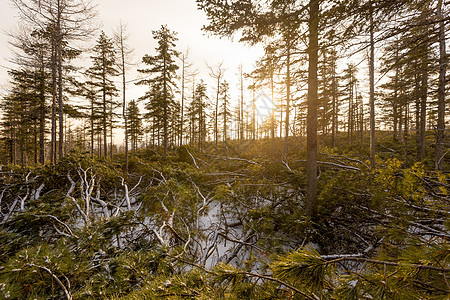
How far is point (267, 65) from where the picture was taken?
5.05 metres

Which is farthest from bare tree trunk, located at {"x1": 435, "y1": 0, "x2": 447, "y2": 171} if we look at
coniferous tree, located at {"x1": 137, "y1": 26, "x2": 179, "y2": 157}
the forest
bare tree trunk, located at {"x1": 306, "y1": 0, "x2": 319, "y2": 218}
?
coniferous tree, located at {"x1": 137, "y1": 26, "x2": 179, "y2": 157}

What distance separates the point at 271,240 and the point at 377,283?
3.64m

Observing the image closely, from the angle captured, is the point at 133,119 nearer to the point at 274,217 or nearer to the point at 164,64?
the point at 164,64

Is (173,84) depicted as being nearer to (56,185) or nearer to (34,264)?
(56,185)

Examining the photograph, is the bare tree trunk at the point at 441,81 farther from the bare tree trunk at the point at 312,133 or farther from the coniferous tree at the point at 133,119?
the coniferous tree at the point at 133,119

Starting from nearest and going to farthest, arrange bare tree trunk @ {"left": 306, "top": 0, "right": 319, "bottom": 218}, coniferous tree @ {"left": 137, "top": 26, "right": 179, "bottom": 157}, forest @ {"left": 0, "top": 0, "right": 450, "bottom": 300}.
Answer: forest @ {"left": 0, "top": 0, "right": 450, "bottom": 300} → bare tree trunk @ {"left": 306, "top": 0, "right": 319, "bottom": 218} → coniferous tree @ {"left": 137, "top": 26, "right": 179, "bottom": 157}

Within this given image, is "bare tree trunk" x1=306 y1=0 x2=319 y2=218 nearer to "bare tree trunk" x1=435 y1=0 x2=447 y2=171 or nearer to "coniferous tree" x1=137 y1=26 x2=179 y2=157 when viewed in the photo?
"bare tree trunk" x1=435 y1=0 x2=447 y2=171

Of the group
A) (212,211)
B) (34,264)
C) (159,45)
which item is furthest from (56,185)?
(159,45)

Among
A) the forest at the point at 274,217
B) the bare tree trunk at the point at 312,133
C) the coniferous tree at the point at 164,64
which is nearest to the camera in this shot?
the forest at the point at 274,217

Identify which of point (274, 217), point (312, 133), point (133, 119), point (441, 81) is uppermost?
point (133, 119)

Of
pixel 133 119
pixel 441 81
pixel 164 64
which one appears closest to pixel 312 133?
Result: pixel 441 81

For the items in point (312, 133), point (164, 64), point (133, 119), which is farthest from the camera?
point (133, 119)

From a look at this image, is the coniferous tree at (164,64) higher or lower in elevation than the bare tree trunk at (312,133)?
higher

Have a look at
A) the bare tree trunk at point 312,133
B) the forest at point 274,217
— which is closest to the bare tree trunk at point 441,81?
the forest at point 274,217
